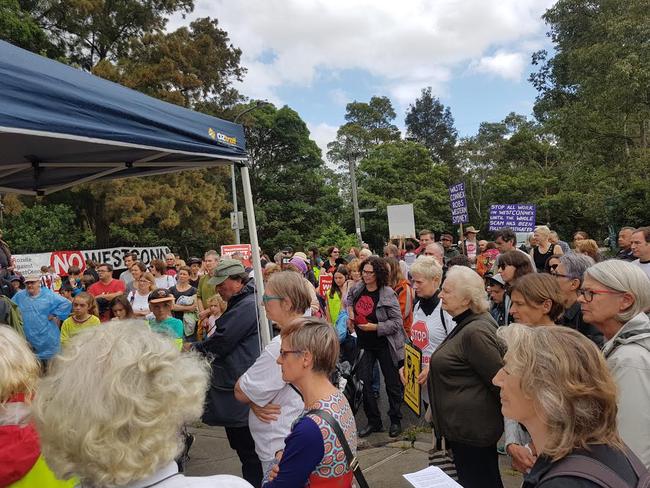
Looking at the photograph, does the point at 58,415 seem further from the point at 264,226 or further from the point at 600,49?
the point at 264,226

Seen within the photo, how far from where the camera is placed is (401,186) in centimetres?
3794

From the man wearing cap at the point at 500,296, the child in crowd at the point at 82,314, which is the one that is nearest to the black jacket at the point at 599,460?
Answer: the man wearing cap at the point at 500,296

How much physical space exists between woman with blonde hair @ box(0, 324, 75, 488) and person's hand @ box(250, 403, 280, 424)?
1224 mm

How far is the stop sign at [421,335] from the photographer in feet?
13.7

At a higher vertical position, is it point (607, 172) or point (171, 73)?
point (171, 73)

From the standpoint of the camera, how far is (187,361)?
138 centimetres

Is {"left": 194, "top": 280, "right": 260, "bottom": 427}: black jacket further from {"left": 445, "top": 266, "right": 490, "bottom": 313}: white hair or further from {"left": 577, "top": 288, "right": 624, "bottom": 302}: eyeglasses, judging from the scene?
{"left": 577, "top": 288, "right": 624, "bottom": 302}: eyeglasses

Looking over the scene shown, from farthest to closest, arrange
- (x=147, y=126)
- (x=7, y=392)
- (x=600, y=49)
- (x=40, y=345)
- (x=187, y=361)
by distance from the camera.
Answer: (x=600, y=49)
(x=40, y=345)
(x=147, y=126)
(x=7, y=392)
(x=187, y=361)

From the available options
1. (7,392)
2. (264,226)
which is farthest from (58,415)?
(264,226)

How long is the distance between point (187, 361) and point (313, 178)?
118 ft

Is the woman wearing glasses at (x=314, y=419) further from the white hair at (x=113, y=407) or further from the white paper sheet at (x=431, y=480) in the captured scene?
the white hair at (x=113, y=407)

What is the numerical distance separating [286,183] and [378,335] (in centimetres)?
3223

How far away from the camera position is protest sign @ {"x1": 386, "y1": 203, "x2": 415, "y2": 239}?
59.9 ft

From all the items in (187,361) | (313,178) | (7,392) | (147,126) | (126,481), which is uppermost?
(313,178)
